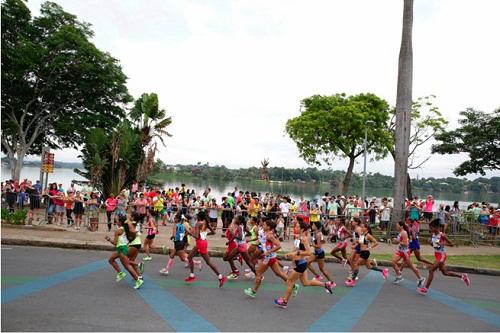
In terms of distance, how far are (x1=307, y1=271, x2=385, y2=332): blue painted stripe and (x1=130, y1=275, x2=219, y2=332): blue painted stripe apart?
5.79 ft

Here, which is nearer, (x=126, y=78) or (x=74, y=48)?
(x=74, y=48)

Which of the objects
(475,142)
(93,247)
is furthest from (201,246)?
(475,142)

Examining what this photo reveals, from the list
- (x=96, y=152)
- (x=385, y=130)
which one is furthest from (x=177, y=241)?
(x=385, y=130)

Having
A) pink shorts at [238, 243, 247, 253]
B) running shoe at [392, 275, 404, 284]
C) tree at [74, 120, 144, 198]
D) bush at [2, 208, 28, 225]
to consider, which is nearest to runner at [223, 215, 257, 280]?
pink shorts at [238, 243, 247, 253]

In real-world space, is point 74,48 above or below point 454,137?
above

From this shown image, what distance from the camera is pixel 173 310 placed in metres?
7.21

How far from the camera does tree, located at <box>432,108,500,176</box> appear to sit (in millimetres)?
24531

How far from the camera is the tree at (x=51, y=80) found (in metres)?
25.0

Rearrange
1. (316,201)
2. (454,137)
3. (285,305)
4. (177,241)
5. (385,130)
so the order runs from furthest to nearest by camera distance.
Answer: (385,130) → (454,137) → (316,201) → (177,241) → (285,305)

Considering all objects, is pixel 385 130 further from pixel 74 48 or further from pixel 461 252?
pixel 74 48

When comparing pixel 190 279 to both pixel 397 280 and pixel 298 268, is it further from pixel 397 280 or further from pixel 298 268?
pixel 397 280

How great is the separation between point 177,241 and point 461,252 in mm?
11250

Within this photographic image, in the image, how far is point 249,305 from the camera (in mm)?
7805

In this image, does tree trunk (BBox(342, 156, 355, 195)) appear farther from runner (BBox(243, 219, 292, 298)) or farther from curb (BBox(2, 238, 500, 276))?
runner (BBox(243, 219, 292, 298))
